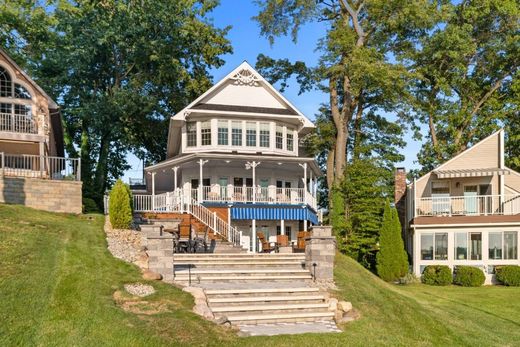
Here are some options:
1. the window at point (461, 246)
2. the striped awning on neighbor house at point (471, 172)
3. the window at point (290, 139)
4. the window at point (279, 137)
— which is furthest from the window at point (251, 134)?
the window at point (461, 246)

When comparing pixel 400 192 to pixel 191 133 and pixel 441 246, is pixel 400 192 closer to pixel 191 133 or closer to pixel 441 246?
pixel 441 246

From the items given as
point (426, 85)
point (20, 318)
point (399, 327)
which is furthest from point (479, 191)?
point (20, 318)

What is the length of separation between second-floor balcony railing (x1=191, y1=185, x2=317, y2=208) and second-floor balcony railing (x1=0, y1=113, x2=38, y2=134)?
29.2 ft

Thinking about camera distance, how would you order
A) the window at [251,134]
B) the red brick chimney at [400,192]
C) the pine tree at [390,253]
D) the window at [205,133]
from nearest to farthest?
the pine tree at [390,253]
the window at [205,133]
the window at [251,134]
the red brick chimney at [400,192]

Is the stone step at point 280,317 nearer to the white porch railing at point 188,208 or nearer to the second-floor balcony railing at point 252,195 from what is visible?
the white porch railing at point 188,208

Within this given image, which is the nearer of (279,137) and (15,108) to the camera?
(15,108)

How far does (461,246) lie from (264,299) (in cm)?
1766

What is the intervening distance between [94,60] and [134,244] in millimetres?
25799

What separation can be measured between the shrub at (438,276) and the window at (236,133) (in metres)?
12.3

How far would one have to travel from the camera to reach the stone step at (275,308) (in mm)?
13000

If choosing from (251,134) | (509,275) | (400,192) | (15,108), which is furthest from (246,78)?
(509,275)

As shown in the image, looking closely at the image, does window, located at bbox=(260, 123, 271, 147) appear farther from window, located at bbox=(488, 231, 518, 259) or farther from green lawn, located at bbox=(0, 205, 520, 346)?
green lawn, located at bbox=(0, 205, 520, 346)

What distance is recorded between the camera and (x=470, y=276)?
26000mm

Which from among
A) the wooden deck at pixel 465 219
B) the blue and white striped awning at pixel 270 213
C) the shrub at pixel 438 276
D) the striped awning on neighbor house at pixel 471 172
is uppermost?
the striped awning on neighbor house at pixel 471 172
